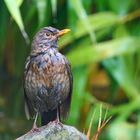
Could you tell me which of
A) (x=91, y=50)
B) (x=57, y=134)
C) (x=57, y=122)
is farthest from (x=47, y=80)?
(x=91, y=50)

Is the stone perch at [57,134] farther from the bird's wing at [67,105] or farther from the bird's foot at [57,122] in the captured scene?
the bird's wing at [67,105]

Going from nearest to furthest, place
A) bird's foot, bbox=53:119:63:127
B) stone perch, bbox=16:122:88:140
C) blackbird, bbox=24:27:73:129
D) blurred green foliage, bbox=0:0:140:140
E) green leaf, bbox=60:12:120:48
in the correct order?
1. stone perch, bbox=16:122:88:140
2. bird's foot, bbox=53:119:63:127
3. blackbird, bbox=24:27:73:129
4. blurred green foliage, bbox=0:0:140:140
5. green leaf, bbox=60:12:120:48

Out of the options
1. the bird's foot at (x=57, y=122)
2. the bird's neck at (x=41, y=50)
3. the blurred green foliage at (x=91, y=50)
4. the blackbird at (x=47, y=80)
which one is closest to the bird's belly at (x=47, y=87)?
the blackbird at (x=47, y=80)

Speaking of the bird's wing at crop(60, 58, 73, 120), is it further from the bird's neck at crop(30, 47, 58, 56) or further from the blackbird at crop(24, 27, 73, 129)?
the bird's neck at crop(30, 47, 58, 56)

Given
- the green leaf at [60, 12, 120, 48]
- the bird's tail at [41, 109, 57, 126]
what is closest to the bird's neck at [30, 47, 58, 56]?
the bird's tail at [41, 109, 57, 126]

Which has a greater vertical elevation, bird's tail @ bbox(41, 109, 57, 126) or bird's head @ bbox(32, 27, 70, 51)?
bird's head @ bbox(32, 27, 70, 51)

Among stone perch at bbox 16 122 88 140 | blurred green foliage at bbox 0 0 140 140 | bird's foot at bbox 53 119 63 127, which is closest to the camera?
stone perch at bbox 16 122 88 140
